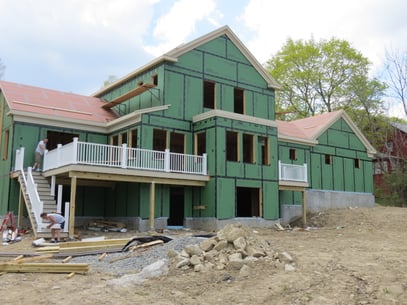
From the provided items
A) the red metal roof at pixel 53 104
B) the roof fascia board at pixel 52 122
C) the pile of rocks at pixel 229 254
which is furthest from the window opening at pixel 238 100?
the pile of rocks at pixel 229 254

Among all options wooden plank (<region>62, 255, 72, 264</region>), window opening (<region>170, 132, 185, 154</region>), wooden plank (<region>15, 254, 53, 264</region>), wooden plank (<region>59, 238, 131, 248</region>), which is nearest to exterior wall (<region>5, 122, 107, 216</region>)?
window opening (<region>170, 132, 185, 154</region>)

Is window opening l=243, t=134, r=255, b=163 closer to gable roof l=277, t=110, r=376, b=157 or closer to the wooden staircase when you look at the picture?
gable roof l=277, t=110, r=376, b=157

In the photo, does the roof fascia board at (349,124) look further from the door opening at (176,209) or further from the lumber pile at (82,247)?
the lumber pile at (82,247)

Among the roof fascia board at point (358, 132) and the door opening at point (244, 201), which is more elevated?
the roof fascia board at point (358, 132)

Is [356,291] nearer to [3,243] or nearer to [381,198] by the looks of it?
[3,243]

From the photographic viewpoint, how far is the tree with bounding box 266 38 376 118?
40.2 metres

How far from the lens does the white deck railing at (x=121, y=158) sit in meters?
14.9

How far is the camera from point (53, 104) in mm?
19531

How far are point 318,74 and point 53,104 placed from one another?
28.2 metres

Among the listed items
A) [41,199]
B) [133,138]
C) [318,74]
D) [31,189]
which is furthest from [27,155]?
[318,74]

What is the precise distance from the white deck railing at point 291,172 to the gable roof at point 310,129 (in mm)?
2458

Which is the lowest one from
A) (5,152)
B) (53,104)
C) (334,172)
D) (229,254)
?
(229,254)

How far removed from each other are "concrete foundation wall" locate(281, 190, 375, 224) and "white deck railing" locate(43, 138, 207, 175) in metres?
7.03

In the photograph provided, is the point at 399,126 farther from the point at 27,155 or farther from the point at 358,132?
the point at 27,155
